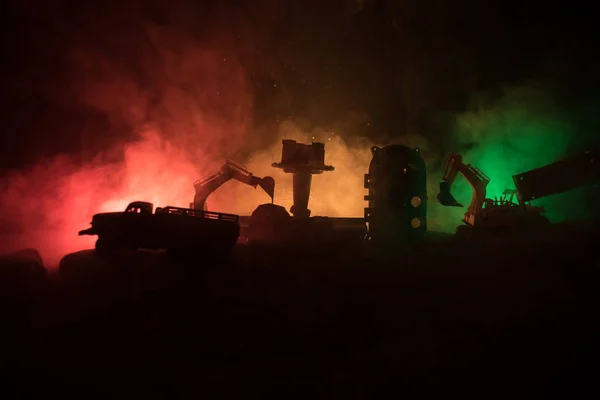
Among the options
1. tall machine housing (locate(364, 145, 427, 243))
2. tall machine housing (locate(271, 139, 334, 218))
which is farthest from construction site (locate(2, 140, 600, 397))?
tall machine housing (locate(271, 139, 334, 218))

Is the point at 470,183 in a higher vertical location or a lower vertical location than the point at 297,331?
higher

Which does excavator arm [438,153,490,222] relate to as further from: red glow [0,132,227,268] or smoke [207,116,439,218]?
red glow [0,132,227,268]

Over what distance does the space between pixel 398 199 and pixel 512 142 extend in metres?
12.0

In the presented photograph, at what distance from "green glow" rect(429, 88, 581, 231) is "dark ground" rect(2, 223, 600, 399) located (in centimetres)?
1182

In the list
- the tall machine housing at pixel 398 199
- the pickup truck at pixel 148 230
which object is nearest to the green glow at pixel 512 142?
the tall machine housing at pixel 398 199

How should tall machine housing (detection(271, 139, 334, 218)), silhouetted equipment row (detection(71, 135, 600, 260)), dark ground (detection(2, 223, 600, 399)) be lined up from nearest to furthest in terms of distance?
dark ground (detection(2, 223, 600, 399)) → silhouetted equipment row (detection(71, 135, 600, 260)) → tall machine housing (detection(271, 139, 334, 218))

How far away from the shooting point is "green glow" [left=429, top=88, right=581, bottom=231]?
18.8m

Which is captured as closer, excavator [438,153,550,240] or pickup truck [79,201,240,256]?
pickup truck [79,201,240,256]

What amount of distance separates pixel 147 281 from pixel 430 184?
17.5 metres

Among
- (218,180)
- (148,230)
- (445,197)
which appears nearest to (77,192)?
(218,180)

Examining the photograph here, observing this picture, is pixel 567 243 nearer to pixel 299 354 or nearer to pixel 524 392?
pixel 524 392

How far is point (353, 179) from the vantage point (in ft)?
67.7

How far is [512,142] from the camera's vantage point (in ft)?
63.9

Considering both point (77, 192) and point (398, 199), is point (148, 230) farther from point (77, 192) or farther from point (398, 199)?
point (77, 192)
